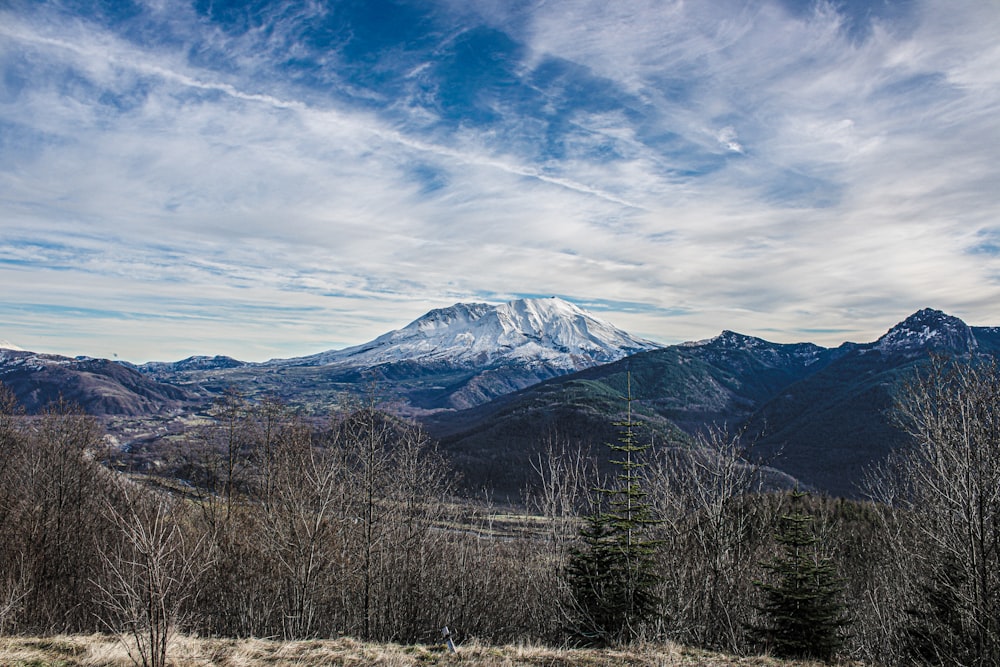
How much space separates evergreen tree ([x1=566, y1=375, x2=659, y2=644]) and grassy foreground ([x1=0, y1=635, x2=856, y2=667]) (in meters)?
3.22

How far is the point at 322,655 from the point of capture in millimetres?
11969

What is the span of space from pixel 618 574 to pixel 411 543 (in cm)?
1243

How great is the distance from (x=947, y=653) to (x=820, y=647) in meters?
3.74

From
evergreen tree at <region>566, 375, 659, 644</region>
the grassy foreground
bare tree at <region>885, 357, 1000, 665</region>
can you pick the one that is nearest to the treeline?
bare tree at <region>885, 357, 1000, 665</region>

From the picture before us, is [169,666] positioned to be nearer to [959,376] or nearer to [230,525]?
[230,525]

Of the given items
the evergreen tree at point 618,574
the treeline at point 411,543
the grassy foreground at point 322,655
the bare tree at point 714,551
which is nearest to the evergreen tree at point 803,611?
the treeline at point 411,543

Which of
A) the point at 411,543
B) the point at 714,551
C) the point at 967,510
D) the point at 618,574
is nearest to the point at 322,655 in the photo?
the point at 618,574

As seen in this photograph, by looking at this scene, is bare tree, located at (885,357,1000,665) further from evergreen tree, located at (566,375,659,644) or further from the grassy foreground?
evergreen tree, located at (566,375,659,644)

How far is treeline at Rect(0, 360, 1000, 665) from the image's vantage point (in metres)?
15.9

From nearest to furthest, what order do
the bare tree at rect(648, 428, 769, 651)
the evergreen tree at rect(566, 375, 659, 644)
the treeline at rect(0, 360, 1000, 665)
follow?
the treeline at rect(0, 360, 1000, 665) → the evergreen tree at rect(566, 375, 659, 644) → the bare tree at rect(648, 428, 769, 651)

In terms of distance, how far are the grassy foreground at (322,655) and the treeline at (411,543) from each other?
325cm

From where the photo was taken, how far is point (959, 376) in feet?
51.4

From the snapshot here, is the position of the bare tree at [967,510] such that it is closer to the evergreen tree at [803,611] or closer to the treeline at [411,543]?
the treeline at [411,543]

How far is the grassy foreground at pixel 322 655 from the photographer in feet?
34.8
